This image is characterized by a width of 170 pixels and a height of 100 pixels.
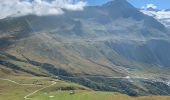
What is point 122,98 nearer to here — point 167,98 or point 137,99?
point 137,99

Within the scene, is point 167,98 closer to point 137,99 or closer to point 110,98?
point 137,99

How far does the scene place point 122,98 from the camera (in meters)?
193

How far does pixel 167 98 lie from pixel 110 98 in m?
26.2

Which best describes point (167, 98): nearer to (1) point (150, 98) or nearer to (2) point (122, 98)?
(1) point (150, 98)

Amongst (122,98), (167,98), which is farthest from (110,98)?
(167,98)

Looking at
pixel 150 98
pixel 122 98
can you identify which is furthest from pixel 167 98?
pixel 122 98

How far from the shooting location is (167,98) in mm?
192750

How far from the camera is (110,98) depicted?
199250mm

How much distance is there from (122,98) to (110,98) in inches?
317

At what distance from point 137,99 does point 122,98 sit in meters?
7.11

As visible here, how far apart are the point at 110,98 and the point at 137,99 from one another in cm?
1480

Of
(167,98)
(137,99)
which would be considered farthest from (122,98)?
(167,98)

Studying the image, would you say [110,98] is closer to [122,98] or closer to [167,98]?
[122,98]

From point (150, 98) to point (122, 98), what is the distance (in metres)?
13.3
